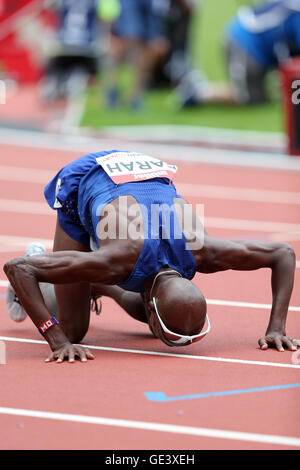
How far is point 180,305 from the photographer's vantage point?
4844 millimetres

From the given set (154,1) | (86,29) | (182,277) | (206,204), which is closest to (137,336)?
(182,277)

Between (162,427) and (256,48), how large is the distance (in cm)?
1173

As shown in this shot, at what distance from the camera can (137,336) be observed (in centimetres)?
574

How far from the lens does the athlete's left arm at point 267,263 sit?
521 centimetres

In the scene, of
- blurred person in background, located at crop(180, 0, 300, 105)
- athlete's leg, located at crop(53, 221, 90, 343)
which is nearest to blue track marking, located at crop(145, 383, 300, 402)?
athlete's leg, located at crop(53, 221, 90, 343)

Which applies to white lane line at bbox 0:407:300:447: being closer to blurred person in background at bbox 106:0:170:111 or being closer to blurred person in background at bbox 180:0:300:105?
blurred person in background at bbox 106:0:170:111

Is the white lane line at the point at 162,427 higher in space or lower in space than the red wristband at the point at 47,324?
lower

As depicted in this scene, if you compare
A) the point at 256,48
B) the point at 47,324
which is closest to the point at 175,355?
the point at 47,324

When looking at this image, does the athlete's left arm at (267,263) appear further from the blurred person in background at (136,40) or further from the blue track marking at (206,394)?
the blurred person in background at (136,40)

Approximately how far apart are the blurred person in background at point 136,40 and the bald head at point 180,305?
9930 millimetres

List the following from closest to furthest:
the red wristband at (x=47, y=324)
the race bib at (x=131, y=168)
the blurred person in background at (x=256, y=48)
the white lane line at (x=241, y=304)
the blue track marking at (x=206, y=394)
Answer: the blue track marking at (x=206, y=394), the red wristband at (x=47, y=324), the race bib at (x=131, y=168), the white lane line at (x=241, y=304), the blurred person in background at (x=256, y=48)

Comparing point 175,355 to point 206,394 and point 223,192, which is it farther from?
point 223,192

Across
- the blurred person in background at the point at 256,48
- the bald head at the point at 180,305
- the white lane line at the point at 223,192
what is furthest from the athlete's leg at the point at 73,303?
the blurred person in background at the point at 256,48

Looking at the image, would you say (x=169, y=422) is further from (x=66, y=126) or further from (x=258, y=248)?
(x=66, y=126)
